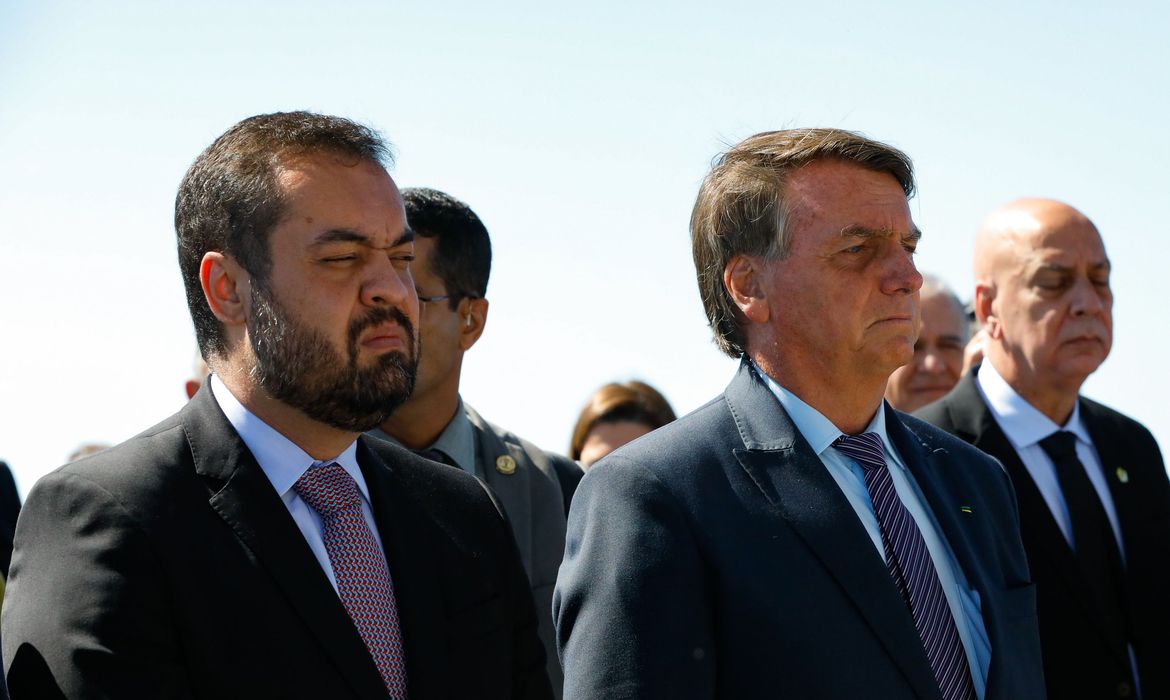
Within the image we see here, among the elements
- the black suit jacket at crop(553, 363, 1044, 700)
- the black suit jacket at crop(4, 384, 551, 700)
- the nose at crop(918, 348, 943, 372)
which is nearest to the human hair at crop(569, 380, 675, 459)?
the nose at crop(918, 348, 943, 372)

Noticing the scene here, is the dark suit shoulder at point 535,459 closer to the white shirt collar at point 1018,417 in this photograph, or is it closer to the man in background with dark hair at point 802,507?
the man in background with dark hair at point 802,507

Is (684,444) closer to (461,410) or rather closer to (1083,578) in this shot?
(461,410)

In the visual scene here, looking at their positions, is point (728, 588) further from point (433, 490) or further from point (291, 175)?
point (291, 175)

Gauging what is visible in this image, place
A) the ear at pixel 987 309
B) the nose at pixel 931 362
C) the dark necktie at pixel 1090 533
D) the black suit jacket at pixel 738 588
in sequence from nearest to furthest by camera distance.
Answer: the black suit jacket at pixel 738 588 < the dark necktie at pixel 1090 533 < the ear at pixel 987 309 < the nose at pixel 931 362

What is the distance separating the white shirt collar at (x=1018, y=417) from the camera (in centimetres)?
536

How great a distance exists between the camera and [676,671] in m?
3.01

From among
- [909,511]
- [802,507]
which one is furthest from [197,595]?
[909,511]

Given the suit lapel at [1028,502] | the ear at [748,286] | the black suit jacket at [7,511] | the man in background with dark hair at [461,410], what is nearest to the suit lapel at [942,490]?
the ear at [748,286]

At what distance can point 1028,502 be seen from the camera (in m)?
5.14

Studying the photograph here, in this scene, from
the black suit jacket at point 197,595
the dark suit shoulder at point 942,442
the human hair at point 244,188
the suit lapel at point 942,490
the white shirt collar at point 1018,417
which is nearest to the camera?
the black suit jacket at point 197,595

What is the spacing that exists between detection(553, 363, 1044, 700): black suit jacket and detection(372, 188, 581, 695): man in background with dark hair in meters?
1.42

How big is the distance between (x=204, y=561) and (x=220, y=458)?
0.89ft

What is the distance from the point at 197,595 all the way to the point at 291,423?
0.53 metres

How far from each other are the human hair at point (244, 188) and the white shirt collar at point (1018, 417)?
297cm
